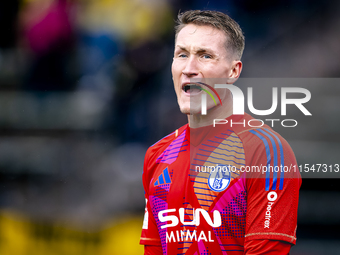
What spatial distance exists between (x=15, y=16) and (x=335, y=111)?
372 cm

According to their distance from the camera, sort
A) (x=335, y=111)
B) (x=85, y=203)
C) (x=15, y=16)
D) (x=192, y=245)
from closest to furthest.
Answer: (x=192, y=245) → (x=335, y=111) → (x=85, y=203) → (x=15, y=16)

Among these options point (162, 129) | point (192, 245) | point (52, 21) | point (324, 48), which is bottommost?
point (192, 245)

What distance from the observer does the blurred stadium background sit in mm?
3857

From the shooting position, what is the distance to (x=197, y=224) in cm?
195

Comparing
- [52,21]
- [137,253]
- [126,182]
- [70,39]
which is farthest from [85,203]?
[52,21]

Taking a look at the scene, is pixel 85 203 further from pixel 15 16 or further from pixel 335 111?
pixel 335 111

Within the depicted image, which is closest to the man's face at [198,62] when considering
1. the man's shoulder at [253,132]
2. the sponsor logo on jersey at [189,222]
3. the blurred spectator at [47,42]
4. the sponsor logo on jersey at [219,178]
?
the man's shoulder at [253,132]

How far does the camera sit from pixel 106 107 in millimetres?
4199

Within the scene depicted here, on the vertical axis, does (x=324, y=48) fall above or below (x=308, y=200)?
above

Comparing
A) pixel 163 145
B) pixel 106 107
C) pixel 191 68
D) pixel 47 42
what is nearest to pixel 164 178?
pixel 163 145

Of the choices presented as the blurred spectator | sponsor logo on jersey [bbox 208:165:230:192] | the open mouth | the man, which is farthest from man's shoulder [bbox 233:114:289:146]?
the blurred spectator

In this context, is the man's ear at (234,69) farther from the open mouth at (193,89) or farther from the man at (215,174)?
the open mouth at (193,89)

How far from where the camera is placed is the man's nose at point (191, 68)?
6.52 feet

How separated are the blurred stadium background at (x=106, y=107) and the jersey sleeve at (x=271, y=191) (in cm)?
207
